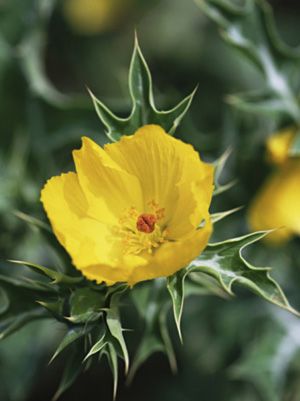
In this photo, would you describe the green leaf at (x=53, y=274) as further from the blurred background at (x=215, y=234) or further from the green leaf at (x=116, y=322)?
the blurred background at (x=215, y=234)

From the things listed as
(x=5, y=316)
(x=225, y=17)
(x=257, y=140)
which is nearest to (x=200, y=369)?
(x=257, y=140)

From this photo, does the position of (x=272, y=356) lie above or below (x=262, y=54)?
below

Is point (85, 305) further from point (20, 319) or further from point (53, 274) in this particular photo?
point (20, 319)

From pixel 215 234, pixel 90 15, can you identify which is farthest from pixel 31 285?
pixel 90 15

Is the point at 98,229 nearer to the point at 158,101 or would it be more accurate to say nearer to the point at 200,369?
the point at 158,101

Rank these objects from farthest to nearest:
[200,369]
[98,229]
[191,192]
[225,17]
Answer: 1. [200,369]
2. [225,17]
3. [98,229]
4. [191,192]

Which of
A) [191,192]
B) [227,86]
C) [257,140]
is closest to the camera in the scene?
[191,192]

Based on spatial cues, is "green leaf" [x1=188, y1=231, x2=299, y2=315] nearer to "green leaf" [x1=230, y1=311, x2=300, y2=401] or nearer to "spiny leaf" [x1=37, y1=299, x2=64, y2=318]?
"spiny leaf" [x1=37, y1=299, x2=64, y2=318]
